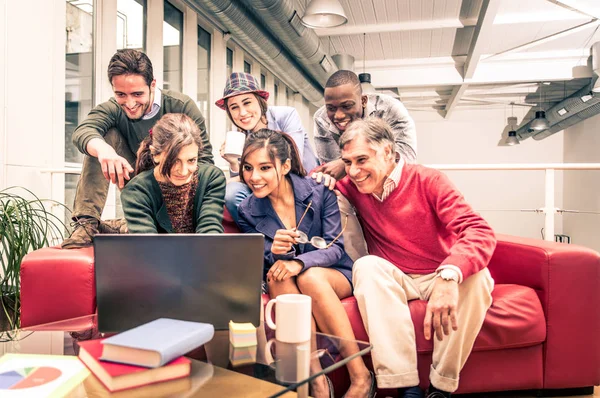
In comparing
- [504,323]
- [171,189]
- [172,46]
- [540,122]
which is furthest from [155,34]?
[540,122]

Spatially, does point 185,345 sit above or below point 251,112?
below

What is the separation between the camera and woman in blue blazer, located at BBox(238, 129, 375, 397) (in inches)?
65.4

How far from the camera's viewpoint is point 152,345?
89 centimetres

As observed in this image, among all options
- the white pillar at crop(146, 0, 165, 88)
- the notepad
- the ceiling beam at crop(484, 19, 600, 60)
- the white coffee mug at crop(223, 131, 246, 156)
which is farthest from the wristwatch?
the ceiling beam at crop(484, 19, 600, 60)

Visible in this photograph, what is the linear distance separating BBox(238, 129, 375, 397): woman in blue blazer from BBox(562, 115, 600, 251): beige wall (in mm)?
8594

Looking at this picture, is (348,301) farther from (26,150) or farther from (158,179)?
(26,150)

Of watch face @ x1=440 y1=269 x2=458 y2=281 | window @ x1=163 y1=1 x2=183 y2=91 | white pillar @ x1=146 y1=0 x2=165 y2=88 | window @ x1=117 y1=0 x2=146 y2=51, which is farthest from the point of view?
window @ x1=163 y1=1 x2=183 y2=91

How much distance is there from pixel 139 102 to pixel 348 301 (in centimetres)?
116

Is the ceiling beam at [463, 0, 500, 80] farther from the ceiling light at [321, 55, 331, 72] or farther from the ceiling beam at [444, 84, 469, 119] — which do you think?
the ceiling light at [321, 55, 331, 72]

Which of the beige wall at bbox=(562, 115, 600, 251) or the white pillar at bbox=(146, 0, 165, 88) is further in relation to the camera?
the beige wall at bbox=(562, 115, 600, 251)

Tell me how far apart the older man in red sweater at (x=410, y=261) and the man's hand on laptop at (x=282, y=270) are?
0.22m

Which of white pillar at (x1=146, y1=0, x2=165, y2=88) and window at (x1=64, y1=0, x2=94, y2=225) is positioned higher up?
white pillar at (x1=146, y1=0, x2=165, y2=88)

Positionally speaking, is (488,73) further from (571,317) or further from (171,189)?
(171,189)

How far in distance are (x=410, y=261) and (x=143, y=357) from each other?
1.19 metres
